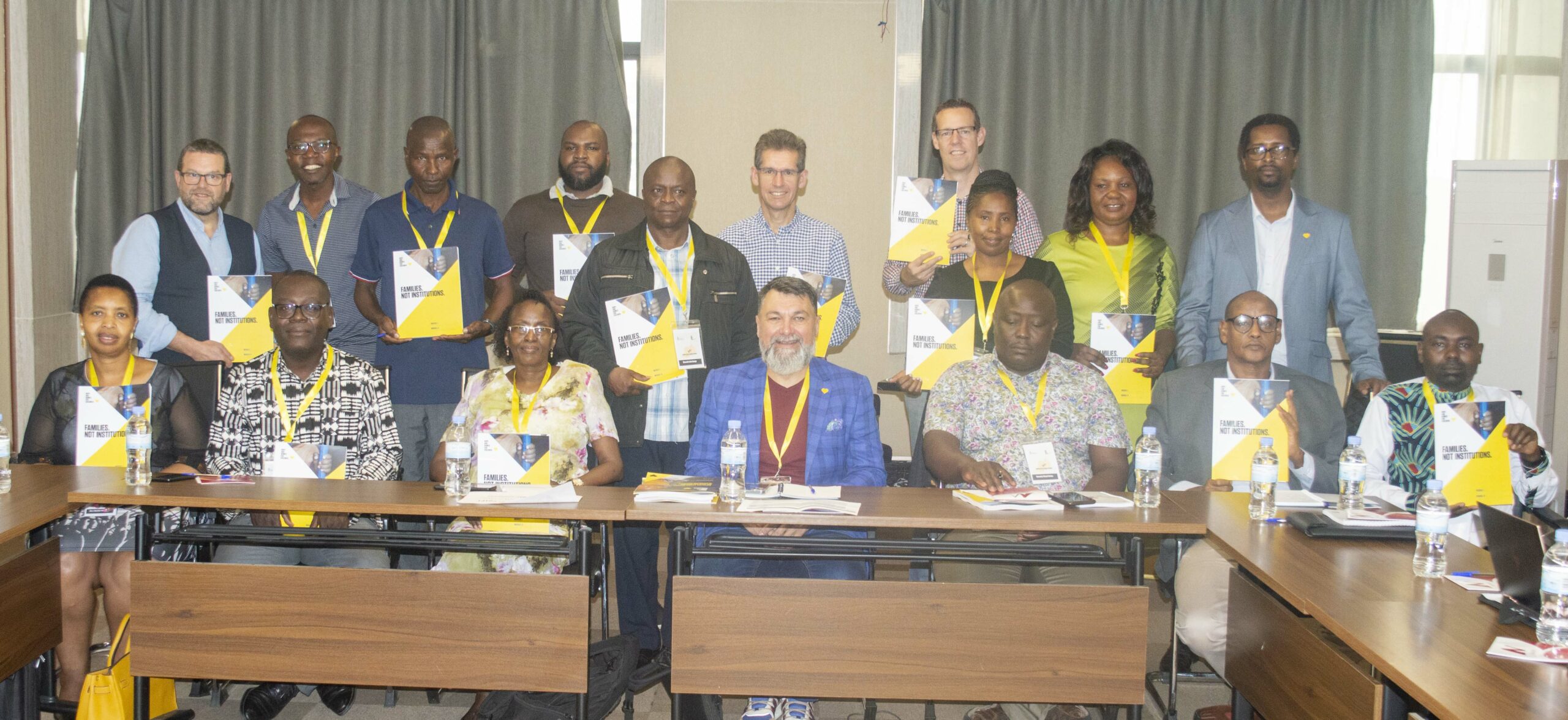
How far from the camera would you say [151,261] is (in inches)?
200

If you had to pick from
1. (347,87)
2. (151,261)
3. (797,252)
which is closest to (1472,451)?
(797,252)

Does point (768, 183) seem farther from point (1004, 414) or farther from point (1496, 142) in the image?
point (1496, 142)

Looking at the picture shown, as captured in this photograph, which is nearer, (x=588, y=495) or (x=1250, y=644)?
(x=1250, y=644)

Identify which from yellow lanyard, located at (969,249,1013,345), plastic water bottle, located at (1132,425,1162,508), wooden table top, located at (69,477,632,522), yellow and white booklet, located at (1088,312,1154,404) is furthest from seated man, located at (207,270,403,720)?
yellow and white booklet, located at (1088,312,1154,404)

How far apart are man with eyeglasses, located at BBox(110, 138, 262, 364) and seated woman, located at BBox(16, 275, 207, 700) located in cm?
82

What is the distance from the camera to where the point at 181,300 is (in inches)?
201

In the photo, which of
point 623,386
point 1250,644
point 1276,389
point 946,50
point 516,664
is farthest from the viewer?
point 946,50

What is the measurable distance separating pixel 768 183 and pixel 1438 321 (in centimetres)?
267

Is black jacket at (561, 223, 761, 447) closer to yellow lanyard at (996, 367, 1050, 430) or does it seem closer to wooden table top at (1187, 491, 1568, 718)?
yellow lanyard at (996, 367, 1050, 430)

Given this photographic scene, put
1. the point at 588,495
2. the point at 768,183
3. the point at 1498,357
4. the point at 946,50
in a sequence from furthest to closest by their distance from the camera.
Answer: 1. the point at 946,50
2. the point at 1498,357
3. the point at 768,183
4. the point at 588,495

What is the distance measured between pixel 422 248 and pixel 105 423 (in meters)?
1.38

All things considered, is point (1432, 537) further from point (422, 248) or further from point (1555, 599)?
point (422, 248)

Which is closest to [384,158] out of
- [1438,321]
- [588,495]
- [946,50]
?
[946,50]

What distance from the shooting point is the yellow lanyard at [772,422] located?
409 cm
